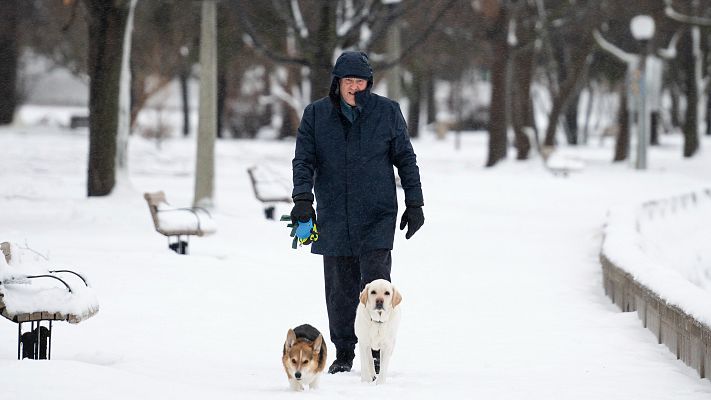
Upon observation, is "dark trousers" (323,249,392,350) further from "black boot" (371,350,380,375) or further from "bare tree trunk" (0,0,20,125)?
"bare tree trunk" (0,0,20,125)

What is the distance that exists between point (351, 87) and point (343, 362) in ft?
5.76

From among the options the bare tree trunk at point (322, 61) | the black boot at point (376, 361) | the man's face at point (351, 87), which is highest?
the bare tree trunk at point (322, 61)

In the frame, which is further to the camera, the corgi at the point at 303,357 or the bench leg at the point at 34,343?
the bench leg at the point at 34,343

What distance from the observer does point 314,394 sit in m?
6.75

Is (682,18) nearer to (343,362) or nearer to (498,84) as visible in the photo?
(498,84)

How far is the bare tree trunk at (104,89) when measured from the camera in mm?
19031

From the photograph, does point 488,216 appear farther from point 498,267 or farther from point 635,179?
point 635,179

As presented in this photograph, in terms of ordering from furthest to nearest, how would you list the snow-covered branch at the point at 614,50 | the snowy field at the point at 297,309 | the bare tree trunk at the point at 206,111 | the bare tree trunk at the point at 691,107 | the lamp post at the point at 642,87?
the bare tree trunk at the point at 691,107
the snow-covered branch at the point at 614,50
the lamp post at the point at 642,87
the bare tree trunk at the point at 206,111
the snowy field at the point at 297,309

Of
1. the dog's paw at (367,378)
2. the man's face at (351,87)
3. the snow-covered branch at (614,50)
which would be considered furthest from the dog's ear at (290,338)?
the snow-covered branch at (614,50)

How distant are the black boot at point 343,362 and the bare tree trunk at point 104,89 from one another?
11.9 m

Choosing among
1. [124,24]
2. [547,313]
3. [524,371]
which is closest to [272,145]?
A: [124,24]

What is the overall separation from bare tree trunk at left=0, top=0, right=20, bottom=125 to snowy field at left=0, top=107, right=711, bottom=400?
12.7 meters

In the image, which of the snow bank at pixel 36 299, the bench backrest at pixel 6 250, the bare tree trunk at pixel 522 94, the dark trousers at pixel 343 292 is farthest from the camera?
the bare tree trunk at pixel 522 94

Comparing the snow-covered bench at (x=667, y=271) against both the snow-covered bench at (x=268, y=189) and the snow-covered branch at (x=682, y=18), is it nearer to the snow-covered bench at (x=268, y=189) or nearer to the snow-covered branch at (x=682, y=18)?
the snow-covered bench at (x=268, y=189)
